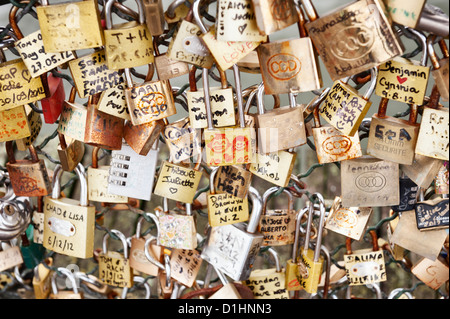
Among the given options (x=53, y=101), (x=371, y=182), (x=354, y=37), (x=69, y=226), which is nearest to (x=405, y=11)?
(x=354, y=37)

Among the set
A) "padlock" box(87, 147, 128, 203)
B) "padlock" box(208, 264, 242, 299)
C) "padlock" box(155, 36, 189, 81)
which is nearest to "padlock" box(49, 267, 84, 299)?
"padlock" box(87, 147, 128, 203)

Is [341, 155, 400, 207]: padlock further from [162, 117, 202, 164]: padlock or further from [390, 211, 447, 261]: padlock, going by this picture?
[162, 117, 202, 164]: padlock

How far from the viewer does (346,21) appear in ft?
2.45

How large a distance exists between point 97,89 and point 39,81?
11 cm

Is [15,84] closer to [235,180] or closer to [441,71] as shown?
[235,180]

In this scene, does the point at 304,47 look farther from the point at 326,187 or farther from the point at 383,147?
the point at 326,187

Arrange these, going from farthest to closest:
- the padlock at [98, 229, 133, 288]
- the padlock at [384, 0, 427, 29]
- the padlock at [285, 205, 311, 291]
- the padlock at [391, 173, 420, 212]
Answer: the padlock at [98, 229, 133, 288] → the padlock at [285, 205, 311, 291] → the padlock at [391, 173, 420, 212] → the padlock at [384, 0, 427, 29]

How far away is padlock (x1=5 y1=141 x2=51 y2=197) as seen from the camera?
1041 millimetres

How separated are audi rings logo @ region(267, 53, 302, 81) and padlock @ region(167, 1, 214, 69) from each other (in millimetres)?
108

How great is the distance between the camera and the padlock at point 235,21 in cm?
77

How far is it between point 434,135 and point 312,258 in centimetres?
35

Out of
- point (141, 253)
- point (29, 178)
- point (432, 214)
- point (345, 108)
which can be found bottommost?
point (141, 253)

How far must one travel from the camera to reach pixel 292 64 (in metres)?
0.80

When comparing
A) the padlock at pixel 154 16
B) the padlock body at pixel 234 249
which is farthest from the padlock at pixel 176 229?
the padlock at pixel 154 16
